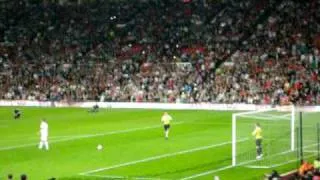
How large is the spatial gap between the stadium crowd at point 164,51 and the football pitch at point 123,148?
532cm

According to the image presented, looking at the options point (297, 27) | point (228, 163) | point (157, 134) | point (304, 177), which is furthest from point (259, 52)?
point (304, 177)

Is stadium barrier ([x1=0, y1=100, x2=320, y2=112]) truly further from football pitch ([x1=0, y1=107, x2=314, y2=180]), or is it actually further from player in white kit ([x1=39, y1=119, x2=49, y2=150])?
player in white kit ([x1=39, y1=119, x2=49, y2=150])

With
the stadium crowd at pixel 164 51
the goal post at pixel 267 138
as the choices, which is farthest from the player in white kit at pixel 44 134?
the stadium crowd at pixel 164 51

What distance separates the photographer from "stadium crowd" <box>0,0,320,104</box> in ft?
181

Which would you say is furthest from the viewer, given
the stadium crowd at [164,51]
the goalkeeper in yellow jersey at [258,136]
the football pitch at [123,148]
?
the stadium crowd at [164,51]

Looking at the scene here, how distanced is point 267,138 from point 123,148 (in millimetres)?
6716

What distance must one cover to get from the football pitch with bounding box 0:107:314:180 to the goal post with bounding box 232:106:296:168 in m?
0.43

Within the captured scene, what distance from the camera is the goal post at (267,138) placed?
29.4 m

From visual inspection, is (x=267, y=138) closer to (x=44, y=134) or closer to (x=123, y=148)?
(x=123, y=148)

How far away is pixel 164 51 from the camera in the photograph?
62500 mm

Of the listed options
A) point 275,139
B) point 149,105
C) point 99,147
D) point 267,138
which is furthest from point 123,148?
point 149,105

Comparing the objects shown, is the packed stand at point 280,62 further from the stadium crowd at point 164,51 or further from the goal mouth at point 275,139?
the goal mouth at point 275,139

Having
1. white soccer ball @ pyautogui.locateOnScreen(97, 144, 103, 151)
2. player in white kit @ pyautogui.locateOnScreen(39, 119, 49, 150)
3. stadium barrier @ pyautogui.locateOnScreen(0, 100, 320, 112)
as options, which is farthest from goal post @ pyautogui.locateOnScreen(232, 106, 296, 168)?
stadium barrier @ pyautogui.locateOnScreen(0, 100, 320, 112)

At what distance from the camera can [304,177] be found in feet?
67.8
